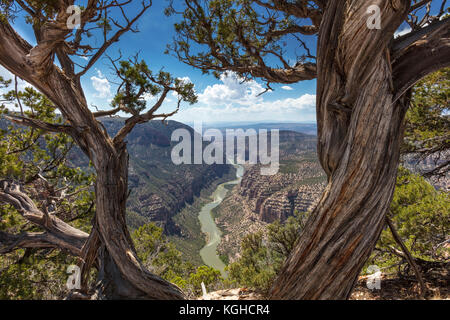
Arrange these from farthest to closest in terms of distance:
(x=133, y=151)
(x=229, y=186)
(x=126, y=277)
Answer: (x=229, y=186) → (x=133, y=151) → (x=126, y=277)

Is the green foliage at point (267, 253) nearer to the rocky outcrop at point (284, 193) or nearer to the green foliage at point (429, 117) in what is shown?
the green foliage at point (429, 117)

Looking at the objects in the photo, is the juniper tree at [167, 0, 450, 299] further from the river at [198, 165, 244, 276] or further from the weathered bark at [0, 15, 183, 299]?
the river at [198, 165, 244, 276]

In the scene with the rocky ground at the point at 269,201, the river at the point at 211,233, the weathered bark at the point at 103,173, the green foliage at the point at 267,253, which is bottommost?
the river at the point at 211,233

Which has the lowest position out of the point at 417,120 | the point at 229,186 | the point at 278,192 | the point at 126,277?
the point at 229,186

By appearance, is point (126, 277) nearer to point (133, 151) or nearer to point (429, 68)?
point (429, 68)

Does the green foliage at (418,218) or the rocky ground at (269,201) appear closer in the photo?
the green foliage at (418,218)

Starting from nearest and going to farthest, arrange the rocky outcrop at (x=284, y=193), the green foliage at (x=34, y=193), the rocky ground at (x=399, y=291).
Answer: the rocky ground at (x=399, y=291), the green foliage at (x=34, y=193), the rocky outcrop at (x=284, y=193)

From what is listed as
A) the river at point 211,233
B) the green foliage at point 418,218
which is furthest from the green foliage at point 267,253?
the river at point 211,233
